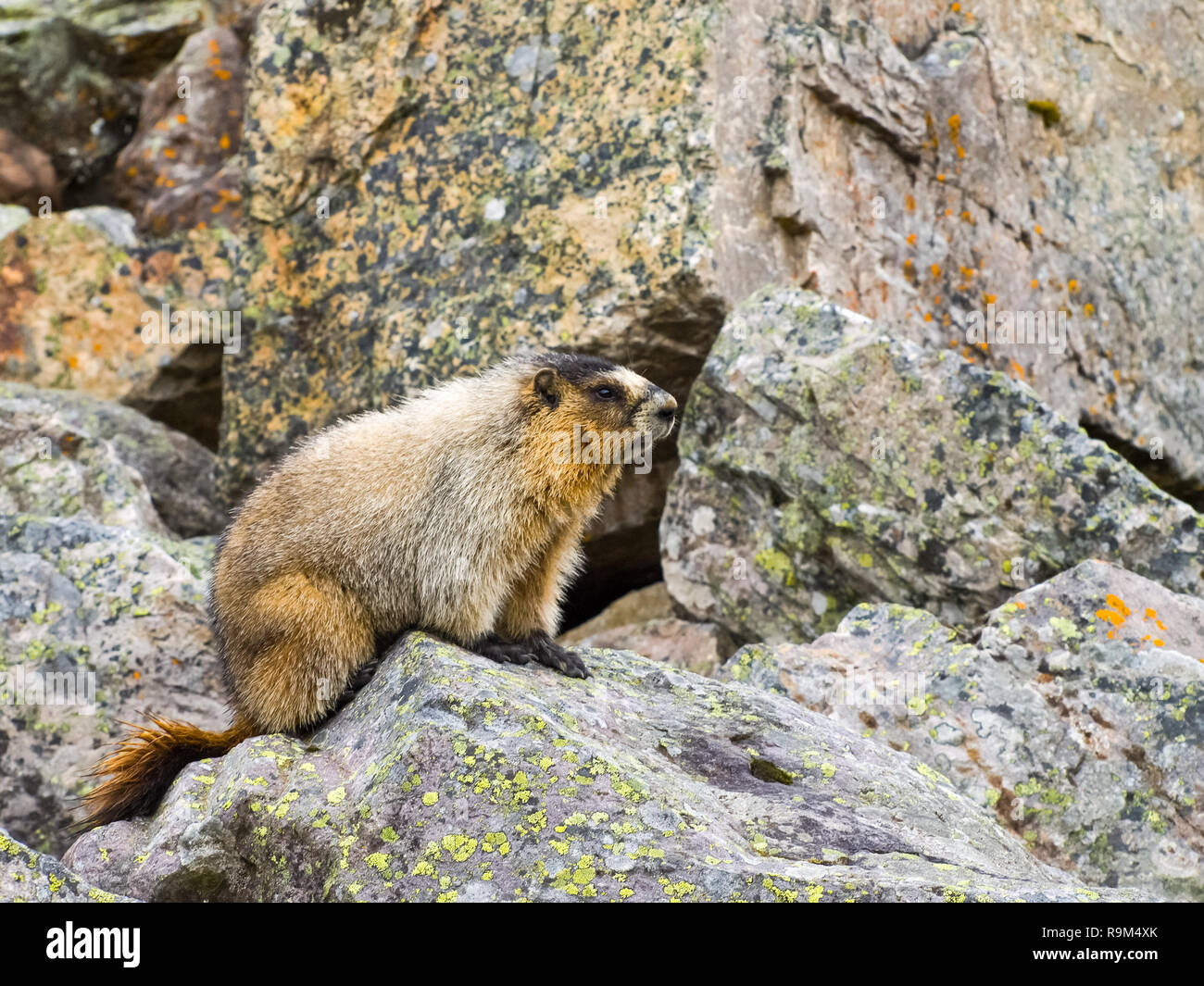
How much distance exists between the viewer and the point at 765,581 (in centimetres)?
1005

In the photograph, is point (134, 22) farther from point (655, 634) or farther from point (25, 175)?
point (655, 634)

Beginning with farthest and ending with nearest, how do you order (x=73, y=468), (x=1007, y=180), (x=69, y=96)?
1. (x=69, y=96)
2. (x=1007, y=180)
3. (x=73, y=468)

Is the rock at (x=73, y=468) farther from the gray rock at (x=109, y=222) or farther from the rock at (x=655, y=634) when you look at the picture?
the rock at (x=655, y=634)

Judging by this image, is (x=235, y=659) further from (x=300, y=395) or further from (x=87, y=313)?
(x=87, y=313)

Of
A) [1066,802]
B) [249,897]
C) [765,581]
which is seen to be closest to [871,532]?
[765,581]

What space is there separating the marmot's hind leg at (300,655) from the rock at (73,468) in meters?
3.47

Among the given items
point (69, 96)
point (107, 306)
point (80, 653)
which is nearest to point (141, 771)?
point (80, 653)

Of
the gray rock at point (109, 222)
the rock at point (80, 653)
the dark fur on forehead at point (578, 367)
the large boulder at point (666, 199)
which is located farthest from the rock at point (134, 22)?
the dark fur on forehead at point (578, 367)

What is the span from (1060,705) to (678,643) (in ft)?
11.0

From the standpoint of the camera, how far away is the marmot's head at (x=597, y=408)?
7875mm

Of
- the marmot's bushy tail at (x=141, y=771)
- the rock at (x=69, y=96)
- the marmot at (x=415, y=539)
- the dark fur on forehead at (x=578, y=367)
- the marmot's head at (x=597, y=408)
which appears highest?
the rock at (x=69, y=96)

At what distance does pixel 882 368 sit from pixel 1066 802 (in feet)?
12.5

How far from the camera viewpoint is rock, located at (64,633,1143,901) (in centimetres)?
512

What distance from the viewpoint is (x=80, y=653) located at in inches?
352
